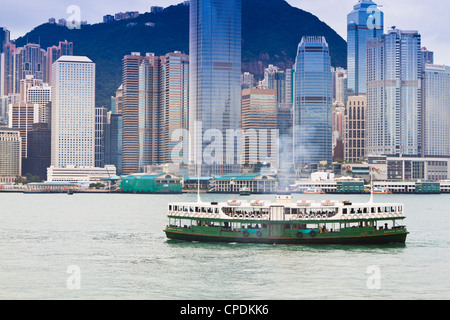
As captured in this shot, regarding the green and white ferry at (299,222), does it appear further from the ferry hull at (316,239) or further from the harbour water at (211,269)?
→ the harbour water at (211,269)

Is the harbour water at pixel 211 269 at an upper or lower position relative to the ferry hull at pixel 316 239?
lower

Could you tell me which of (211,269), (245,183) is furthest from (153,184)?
(211,269)

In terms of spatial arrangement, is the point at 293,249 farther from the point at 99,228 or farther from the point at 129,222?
the point at 129,222

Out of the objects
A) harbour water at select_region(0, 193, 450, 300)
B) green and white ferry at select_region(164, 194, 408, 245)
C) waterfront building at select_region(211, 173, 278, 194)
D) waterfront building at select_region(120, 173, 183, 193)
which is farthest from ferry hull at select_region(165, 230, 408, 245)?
waterfront building at select_region(120, 173, 183, 193)

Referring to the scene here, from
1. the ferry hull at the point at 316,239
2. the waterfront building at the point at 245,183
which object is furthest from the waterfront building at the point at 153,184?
the ferry hull at the point at 316,239

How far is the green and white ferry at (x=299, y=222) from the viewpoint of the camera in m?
46.7

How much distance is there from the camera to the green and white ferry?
46.7m

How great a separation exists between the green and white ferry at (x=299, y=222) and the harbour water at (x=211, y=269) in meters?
0.83

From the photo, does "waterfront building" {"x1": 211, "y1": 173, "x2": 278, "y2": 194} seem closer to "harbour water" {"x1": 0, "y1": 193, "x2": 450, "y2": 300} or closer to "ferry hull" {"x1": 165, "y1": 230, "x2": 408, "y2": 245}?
"harbour water" {"x1": 0, "y1": 193, "x2": 450, "y2": 300}

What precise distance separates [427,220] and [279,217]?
30.2m
